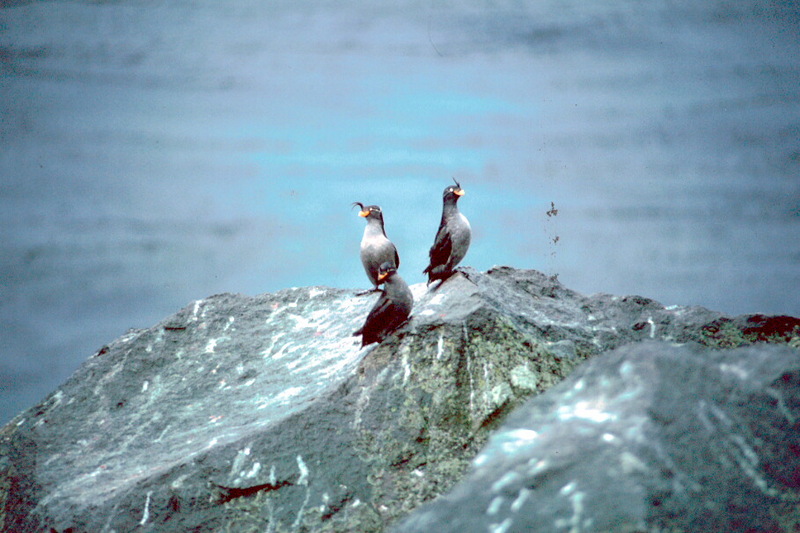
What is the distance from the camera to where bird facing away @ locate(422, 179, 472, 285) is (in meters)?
6.14

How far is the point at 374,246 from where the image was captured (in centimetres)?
679

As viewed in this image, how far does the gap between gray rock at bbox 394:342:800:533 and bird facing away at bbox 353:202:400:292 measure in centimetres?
448

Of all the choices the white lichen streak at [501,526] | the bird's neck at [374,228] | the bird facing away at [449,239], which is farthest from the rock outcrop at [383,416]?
the bird's neck at [374,228]

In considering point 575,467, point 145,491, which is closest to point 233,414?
point 145,491

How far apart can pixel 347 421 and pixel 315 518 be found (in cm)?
63

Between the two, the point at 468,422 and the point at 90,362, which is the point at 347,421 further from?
the point at 90,362

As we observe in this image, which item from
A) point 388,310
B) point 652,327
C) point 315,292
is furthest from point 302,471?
point 652,327

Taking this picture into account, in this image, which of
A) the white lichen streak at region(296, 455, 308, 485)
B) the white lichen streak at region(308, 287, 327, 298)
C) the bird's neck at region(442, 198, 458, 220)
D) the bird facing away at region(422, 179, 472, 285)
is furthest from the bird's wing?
the white lichen streak at region(296, 455, 308, 485)

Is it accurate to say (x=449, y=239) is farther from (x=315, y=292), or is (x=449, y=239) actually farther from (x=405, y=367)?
(x=405, y=367)

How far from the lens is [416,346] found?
4.71 metres

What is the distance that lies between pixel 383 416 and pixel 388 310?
28.0 inches

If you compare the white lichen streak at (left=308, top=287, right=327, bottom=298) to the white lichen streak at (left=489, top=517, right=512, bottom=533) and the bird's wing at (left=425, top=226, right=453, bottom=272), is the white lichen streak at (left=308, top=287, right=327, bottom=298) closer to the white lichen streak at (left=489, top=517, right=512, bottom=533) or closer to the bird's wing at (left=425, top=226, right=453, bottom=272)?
the bird's wing at (left=425, top=226, right=453, bottom=272)

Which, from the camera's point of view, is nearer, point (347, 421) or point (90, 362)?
point (347, 421)

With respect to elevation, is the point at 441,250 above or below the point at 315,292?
above
